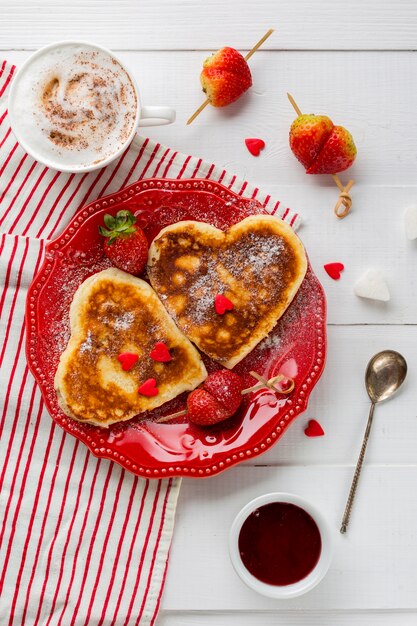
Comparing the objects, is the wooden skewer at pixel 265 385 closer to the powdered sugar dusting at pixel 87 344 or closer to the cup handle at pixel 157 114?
the powdered sugar dusting at pixel 87 344

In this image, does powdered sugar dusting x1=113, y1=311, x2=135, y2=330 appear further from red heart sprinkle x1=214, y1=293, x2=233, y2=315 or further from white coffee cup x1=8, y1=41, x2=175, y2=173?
white coffee cup x1=8, y1=41, x2=175, y2=173

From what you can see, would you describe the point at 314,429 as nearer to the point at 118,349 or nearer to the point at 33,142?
the point at 118,349

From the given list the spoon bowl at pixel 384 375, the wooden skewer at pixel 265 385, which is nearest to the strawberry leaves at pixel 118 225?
the wooden skewer at pixel 265 385

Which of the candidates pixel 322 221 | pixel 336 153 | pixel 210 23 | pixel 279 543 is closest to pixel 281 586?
pixel 279 543

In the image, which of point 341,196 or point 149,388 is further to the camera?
point 341,196

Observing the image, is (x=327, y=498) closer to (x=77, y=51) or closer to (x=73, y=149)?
(x=73, y=149)

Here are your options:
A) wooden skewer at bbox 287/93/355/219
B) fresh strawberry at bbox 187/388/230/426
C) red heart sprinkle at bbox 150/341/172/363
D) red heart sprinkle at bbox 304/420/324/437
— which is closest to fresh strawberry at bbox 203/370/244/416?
fresh strawberry at bbox 187/388/230/426

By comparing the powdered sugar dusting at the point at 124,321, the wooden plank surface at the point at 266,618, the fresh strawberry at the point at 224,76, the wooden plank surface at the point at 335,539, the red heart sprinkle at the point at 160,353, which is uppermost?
the fresh strawberry at the point at 224,76
